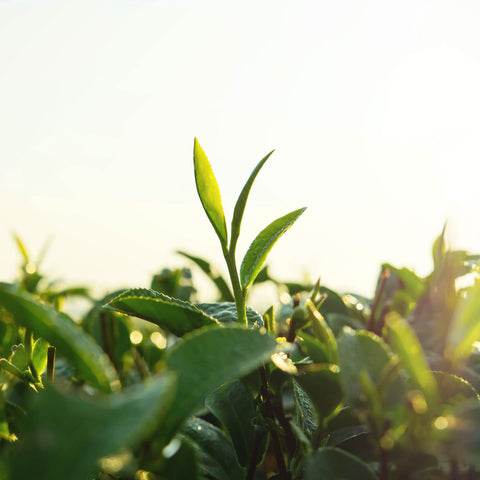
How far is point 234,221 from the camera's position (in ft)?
1.40

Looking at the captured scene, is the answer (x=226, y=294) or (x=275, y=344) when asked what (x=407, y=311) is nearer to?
(x=226, y=294)

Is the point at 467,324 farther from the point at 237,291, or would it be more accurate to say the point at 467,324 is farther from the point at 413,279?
the point at 413,279

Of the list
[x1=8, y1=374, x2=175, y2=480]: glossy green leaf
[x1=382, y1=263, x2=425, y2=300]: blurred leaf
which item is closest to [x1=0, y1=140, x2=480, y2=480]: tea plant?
[x1=8, y1=374, x2=175, y2=480]: glossy green leaf

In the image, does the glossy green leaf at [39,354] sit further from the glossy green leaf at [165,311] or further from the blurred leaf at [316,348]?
the blurred leaf at [316,348]

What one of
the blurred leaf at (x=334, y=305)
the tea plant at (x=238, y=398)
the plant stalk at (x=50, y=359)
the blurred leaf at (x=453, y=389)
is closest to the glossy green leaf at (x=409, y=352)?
the tea plant at (x=238, y=398)

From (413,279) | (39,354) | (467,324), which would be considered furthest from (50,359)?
(413,279)

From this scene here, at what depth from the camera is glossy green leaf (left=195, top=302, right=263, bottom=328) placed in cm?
46

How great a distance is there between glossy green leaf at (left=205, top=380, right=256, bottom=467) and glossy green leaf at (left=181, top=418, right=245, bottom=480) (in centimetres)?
1

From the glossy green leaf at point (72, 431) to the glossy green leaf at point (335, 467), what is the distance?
156 mm

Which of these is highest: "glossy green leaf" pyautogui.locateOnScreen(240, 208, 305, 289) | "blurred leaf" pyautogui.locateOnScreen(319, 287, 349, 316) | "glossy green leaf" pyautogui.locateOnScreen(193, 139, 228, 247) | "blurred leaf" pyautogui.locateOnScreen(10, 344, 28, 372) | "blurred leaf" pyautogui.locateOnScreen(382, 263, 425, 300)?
"glossy green leaf" pyautogui.locateOnScreen(193, 139, 228, 247)

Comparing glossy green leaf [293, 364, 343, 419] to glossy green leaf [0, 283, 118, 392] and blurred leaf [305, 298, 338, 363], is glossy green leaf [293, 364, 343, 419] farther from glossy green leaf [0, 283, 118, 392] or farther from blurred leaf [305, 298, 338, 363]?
glossy green leaf [0, 283, 118, 392]

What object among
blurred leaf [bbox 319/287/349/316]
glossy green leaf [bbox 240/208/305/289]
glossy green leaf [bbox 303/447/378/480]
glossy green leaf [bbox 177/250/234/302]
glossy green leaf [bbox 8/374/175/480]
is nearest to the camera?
glossy green leaf [bbox 8/374/175/480]

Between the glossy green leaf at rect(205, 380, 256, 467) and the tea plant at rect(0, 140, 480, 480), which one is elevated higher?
the tea plant at rect(0, 140, 480, 480)

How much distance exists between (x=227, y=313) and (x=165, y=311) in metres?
0.09
